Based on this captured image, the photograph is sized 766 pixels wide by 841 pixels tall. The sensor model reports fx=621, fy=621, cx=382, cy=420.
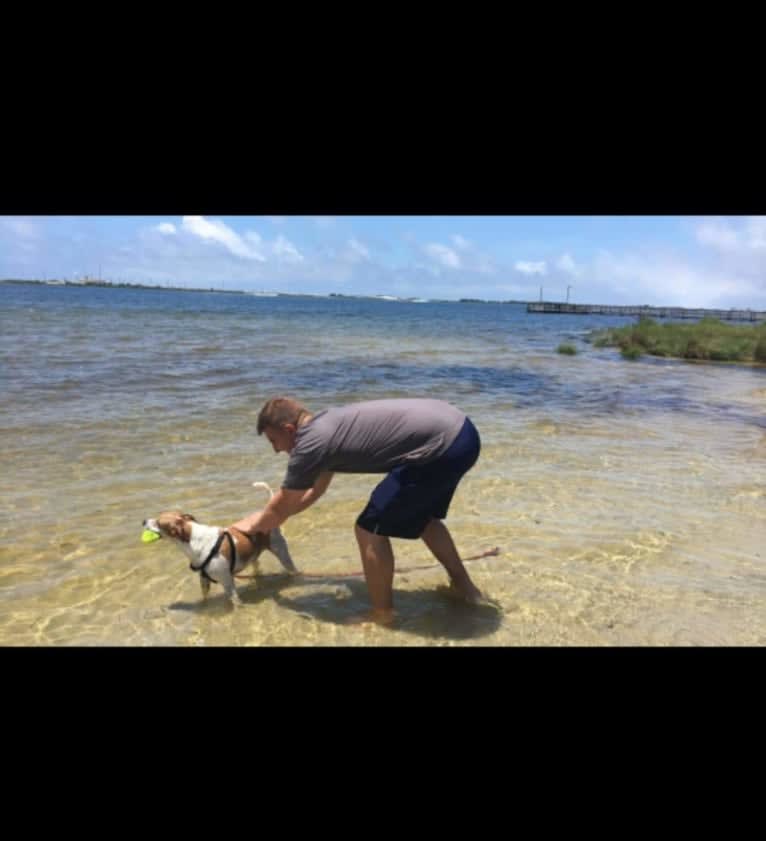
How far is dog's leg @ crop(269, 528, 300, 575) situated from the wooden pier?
311ft

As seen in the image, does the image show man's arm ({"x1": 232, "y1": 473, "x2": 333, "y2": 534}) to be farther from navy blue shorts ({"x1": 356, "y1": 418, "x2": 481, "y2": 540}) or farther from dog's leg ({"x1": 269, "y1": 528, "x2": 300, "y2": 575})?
dog's leg ({"x1": 269, "y1": 528, "x2": 300, "y2": 575})

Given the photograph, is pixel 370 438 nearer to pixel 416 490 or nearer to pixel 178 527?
pixel 416 490

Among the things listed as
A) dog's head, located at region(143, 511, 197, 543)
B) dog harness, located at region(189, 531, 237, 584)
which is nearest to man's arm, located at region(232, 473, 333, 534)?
dog harness, located at region(189, 531, 237, 584)

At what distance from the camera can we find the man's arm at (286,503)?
13.6 feet

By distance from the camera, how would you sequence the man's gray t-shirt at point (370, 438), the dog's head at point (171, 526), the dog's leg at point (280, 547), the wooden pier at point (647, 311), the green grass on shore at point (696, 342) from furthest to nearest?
the wooden pier at point (647, 311) < the green grass on shore at point (696, 342) < the dog's leg at point (280, 547) < the dog's head at point (171, 526) < the man's gray t-shirt at point (370, 438)

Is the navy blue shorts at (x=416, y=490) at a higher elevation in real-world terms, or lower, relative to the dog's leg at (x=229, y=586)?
higher

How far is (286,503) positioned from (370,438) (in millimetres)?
722

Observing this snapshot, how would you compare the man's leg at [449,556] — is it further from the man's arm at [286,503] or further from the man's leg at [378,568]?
the man's arm at [286,503]

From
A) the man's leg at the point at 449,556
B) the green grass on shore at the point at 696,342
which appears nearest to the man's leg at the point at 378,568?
the man's leg at the point at 449,556

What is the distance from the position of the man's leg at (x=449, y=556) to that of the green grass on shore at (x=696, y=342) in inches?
1236
